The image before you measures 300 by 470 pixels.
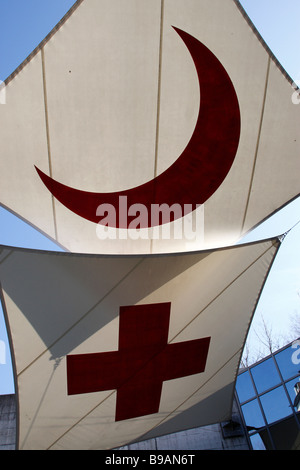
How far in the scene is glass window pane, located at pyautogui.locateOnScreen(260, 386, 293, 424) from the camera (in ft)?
26.8

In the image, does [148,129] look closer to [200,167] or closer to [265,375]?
[200,167]

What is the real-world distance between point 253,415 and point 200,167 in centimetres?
719

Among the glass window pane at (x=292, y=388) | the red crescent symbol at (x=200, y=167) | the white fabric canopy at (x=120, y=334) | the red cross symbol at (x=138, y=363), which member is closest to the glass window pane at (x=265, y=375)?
the glass window pane at (x=292, y=388)

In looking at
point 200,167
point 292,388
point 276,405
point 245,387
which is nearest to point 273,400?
point 276,405

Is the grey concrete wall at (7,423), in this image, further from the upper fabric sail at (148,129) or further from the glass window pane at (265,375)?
the glass window pane at (265,375)

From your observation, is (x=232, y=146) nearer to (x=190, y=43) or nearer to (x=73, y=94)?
(x=190, y=43)

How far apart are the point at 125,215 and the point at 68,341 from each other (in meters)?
1.91

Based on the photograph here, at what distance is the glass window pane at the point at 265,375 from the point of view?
869 cm

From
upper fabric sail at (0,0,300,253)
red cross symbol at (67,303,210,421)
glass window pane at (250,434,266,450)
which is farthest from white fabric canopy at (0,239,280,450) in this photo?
glass window pane at (250,434,266,450)

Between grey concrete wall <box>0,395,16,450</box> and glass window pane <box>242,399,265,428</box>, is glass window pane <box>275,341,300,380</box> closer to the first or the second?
glass window pane <box>242,399,265,428</box>

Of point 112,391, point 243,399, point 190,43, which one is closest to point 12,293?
point 112,391

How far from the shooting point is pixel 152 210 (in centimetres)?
468

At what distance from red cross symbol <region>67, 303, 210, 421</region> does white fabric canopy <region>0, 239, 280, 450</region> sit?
2 cm

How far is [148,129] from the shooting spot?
4238 mm
